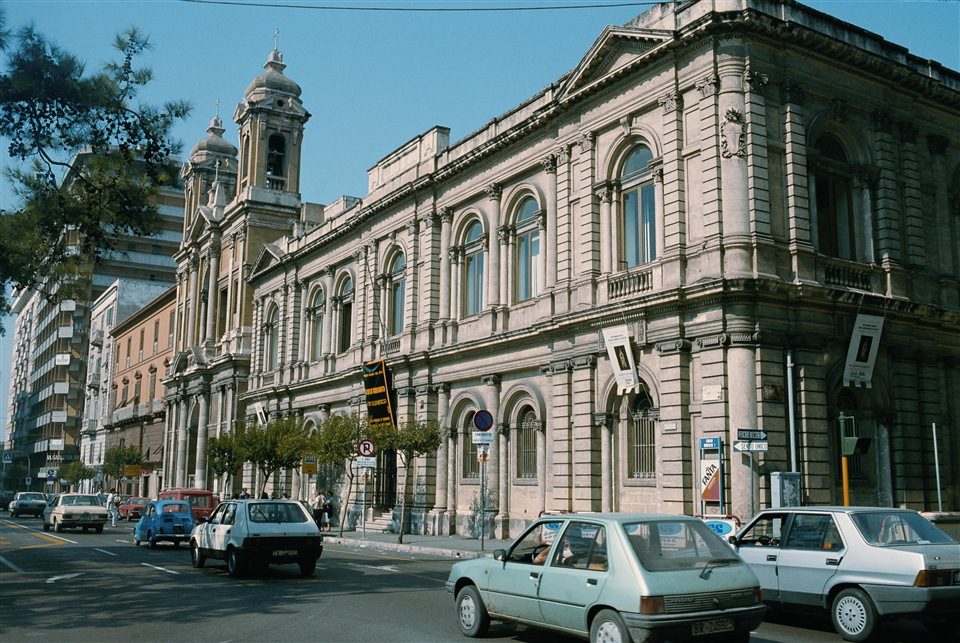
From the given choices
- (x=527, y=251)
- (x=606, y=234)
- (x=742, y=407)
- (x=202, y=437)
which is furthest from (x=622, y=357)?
(x=202, y=437)

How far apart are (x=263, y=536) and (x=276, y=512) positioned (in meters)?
0.85

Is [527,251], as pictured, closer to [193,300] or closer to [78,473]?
[193,300]

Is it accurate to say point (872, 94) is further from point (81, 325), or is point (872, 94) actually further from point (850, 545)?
point (81, 325)

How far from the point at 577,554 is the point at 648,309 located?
14.4m

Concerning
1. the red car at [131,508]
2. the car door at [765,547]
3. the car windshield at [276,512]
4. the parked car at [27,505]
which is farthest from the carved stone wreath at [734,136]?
the parked car at [27,505]

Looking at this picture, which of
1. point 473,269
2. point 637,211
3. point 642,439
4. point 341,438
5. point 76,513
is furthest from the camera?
point 76,513

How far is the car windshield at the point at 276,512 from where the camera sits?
18.2 m

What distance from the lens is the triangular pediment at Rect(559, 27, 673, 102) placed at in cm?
2442

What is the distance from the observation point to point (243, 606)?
13.4 m

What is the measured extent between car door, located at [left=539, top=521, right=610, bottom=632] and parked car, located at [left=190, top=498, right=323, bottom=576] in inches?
360

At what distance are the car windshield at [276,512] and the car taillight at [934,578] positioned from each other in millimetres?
11935

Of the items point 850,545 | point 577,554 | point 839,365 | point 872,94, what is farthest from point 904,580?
point 872,94

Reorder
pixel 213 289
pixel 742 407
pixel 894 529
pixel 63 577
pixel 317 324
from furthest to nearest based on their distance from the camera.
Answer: pixel 213 289 < pixel 317 324 < pixel 742 407 < pixel 63 577 < pixel 894 529

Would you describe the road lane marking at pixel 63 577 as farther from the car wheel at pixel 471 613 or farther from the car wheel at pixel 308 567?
the car wheel at pixel 471 613
